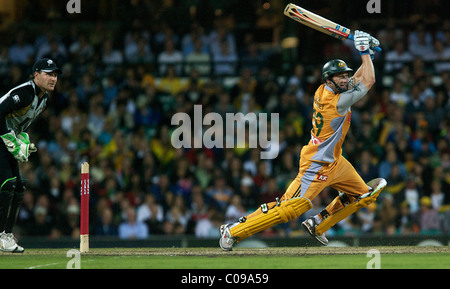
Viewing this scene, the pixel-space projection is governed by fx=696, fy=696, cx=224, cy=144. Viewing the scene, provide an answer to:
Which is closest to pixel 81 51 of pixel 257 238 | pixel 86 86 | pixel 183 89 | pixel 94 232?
pixel 86 86

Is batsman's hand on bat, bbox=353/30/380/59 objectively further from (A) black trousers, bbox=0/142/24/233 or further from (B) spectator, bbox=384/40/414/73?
(B) spectator, bbox=384/40/414/73

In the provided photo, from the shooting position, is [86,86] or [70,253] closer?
[70,253]

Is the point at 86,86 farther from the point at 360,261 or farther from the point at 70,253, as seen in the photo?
the point at 360,261

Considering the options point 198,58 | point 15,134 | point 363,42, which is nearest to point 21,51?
point 198,58

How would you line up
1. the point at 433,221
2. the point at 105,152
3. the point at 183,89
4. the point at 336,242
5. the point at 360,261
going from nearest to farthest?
the point at 360,261
the point at 336,242
the point at 433,221
the point at 105,152
the point at 183,89

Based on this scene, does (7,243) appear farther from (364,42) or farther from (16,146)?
(364,42)
